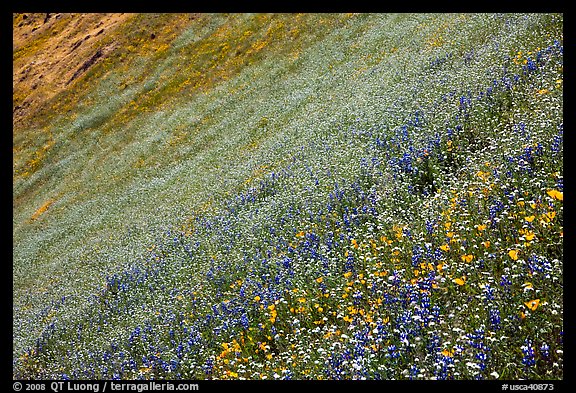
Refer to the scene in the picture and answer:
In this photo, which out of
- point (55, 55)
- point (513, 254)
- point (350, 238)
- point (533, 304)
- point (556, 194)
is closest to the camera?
point (533, 304)

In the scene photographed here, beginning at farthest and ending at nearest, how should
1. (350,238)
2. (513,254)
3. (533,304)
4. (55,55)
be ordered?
(55,55), (350,238), (513,254), (533,304)

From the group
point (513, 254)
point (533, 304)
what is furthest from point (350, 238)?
point (533, 304)

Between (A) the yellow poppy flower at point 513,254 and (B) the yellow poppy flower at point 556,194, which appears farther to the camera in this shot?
(B) the yellow poppy flower at point 556,194

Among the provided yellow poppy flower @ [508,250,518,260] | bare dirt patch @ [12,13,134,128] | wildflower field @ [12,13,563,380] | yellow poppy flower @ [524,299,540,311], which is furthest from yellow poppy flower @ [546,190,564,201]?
bare dirt patch @ [12,13,134,128]

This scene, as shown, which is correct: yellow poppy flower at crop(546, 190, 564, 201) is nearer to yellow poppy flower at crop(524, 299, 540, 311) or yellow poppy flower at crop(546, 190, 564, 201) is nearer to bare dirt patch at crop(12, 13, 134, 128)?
yellow poppy flower at crop(524, 299, 540, 311)

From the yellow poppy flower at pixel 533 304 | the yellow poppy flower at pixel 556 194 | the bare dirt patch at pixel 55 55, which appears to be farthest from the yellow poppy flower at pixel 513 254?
the bare dirt patch at pixel 55 55

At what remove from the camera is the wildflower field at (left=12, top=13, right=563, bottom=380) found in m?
5.68

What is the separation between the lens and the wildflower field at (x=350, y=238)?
18.6 ft

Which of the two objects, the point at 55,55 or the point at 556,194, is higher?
the point at 55,55

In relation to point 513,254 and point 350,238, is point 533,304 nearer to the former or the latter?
point 513,254

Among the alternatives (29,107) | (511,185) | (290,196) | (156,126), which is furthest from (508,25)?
(29,107)

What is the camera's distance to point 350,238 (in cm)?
897

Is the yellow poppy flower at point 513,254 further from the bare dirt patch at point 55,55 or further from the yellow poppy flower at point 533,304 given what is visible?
the bare dirt patch at point 55,55

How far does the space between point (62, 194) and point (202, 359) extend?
30.9m
